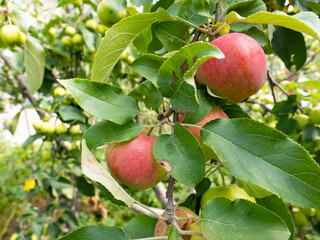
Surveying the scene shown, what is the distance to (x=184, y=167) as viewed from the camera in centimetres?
39

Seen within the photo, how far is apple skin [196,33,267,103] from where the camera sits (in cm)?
41

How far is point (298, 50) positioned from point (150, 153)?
536 mm

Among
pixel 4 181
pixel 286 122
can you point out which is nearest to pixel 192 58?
pixel 286 122

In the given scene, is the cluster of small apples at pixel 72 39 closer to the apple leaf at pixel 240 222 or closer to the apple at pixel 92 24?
the apple at pixel 92 24

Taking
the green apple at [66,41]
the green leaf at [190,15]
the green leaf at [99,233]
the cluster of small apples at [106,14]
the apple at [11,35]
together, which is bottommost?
the green apple at [66,41]

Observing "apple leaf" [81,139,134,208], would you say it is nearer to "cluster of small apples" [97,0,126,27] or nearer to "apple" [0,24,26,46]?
"cluster of small apples" [97,0,126,27]

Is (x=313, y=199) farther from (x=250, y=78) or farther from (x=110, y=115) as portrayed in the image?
(x=110, y=115)

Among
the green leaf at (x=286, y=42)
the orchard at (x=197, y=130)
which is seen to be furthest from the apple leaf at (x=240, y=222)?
the green leaf at (x=286, y=42)

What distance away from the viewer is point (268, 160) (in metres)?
0.35

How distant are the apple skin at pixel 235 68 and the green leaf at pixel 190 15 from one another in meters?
0.07

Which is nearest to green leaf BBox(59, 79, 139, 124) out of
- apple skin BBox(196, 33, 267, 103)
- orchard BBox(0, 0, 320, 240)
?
orchard BBox(0, 0, 320, 240)

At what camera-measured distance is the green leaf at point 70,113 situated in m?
0.99

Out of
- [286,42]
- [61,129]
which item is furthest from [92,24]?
[286,42]

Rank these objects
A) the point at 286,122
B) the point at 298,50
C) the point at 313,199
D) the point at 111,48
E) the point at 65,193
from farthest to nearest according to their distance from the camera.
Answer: the point at 65,193
the point at 286,122
the point at 298,50
the point at 111,48
the point at 313,199
